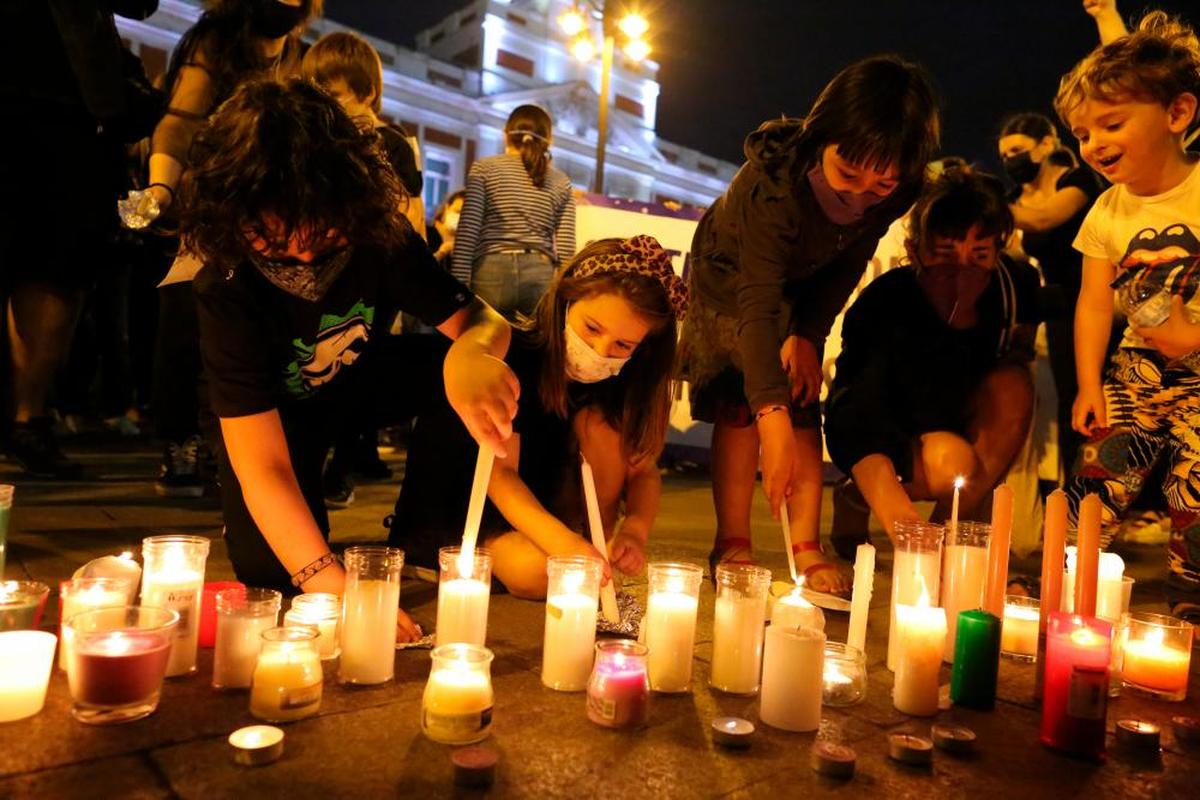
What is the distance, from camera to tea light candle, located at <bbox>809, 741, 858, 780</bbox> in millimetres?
1480

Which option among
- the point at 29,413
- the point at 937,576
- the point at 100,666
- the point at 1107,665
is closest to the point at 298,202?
the point at 100,666

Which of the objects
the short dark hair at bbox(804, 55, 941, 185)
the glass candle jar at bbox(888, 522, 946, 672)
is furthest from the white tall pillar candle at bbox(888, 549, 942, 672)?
the short dark hair at bbox(804, 55, 941, 185)

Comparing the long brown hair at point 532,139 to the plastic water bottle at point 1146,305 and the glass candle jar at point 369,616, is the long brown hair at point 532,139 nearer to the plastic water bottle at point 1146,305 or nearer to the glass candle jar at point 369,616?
the plastic water bottle at point 1146,305

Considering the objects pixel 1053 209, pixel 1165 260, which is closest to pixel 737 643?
pixel 1165 260

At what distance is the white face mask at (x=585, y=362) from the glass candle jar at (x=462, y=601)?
878mm

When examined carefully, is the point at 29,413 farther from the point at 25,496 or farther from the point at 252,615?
the point at 252,615

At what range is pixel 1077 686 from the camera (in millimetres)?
1609

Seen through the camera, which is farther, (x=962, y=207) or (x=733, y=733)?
(x=962, y=207)

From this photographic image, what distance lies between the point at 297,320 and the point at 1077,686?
6.43ft

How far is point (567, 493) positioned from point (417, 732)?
53.1 inches

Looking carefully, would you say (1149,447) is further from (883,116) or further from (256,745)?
(256,745)

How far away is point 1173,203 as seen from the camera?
3.01 m

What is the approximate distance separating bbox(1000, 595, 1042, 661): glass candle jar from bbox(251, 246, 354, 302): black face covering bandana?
1.92 metres

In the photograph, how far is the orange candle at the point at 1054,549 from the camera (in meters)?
2.03
